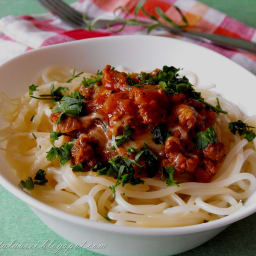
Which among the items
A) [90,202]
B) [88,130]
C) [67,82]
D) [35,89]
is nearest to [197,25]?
[67,82]

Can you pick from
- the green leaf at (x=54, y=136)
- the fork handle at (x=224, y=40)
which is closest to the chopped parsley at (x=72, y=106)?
the green leaf at (x=54, y=136)

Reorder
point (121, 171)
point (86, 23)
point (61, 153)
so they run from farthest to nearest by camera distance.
Answer: point (86, 23) < point (61, 153) < point (121, 171)

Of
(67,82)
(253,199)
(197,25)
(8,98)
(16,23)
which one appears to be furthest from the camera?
(197,25)

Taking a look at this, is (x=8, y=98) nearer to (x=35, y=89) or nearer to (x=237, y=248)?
(x=35, y=89)

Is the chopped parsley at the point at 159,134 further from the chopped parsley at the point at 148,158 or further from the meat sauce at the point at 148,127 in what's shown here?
the chopped parsley at the point at 148,158

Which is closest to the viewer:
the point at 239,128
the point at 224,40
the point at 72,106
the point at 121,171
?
the point at 121,171

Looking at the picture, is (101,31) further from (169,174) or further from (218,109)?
(169,174)

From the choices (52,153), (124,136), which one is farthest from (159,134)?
(52,153)
